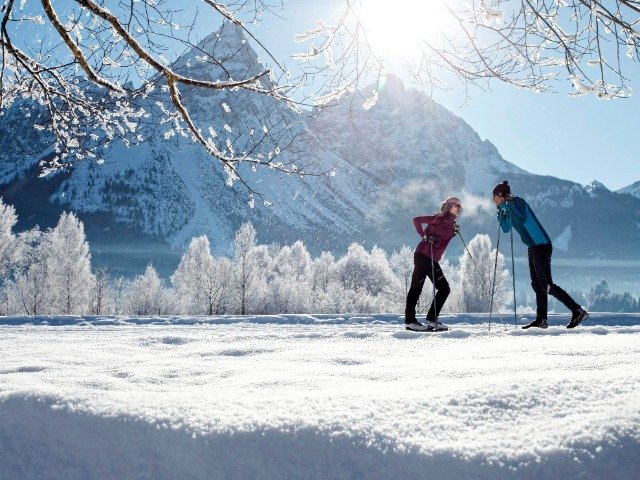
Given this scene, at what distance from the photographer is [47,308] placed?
4128cm

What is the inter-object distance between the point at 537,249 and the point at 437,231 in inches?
52.4

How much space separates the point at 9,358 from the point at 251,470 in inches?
116

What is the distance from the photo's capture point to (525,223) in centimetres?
649

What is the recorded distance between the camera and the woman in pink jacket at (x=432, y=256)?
6.82 m

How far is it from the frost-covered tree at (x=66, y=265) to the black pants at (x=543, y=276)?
4140cm

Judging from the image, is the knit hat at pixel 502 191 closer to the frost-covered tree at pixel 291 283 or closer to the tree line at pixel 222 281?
the tree line at pixel 222 281

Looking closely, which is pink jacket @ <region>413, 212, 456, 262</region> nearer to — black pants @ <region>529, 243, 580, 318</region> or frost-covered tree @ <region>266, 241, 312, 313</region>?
black pants @ <region>529, 243, 580, 318</region>

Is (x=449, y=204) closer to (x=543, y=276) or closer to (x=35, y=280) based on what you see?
(x=543, y=276)

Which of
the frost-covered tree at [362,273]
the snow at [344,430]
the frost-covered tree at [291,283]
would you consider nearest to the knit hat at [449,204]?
the snow at [344,430]

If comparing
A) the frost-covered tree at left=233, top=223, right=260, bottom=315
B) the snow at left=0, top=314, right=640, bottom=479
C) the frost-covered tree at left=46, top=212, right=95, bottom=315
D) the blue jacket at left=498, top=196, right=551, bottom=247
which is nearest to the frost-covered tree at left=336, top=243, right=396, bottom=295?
the frost-covered tree at left=233, top=223, right=260, bottom=315

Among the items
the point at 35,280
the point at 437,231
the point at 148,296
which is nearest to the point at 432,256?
the point at 437,231

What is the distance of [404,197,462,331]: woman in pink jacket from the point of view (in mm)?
6824

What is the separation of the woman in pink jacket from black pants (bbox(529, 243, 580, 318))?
3.73 ft

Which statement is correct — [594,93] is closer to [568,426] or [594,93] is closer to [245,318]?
[568,426]
